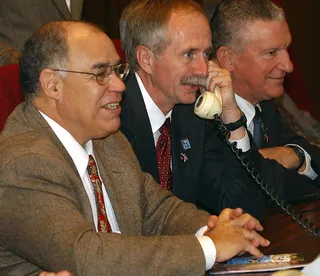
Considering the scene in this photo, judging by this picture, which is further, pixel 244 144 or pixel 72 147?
pixel 244 144

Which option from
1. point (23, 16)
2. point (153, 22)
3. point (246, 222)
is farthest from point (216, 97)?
point (23, 16)

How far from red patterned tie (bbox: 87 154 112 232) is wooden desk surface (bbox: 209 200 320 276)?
0.52m

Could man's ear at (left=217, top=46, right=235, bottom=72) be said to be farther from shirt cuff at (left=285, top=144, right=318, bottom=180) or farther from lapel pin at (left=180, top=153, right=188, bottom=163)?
lapel pin at (left=180, top=153, right=188, bottom=163)

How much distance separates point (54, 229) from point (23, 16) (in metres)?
1.81

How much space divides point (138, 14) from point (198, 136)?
562 mm

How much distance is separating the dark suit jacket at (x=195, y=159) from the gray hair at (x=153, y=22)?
0.16m

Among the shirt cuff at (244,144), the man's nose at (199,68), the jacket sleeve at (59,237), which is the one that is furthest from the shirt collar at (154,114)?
the jacket sleeve at (59,237)

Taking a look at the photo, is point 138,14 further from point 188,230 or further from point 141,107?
point 188,230

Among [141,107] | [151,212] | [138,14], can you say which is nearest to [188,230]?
[151,212]

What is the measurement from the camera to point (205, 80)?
3611 mm

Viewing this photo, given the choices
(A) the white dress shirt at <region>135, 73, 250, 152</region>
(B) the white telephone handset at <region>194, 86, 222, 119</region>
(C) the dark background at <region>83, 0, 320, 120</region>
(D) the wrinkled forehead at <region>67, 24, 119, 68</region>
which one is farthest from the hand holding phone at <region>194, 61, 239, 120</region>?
(C) the dark background at <region>83, 0, 320, 120</region>

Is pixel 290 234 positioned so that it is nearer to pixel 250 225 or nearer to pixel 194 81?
pixel 250 225

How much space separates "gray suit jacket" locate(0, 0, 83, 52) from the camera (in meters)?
4.04

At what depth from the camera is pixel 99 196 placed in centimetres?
291
